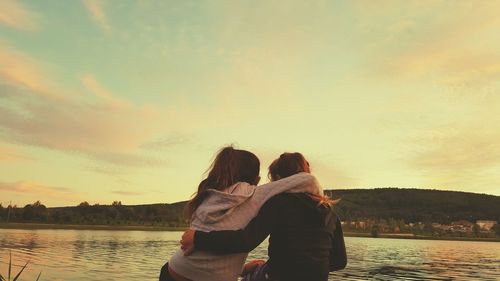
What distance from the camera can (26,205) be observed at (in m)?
161

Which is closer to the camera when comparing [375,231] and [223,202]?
[223,202]

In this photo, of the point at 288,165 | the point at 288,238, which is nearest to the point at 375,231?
the point at 288,165

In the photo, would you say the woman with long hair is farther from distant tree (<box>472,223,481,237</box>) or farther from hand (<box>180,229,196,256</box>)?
distant tree (<box>472,223,481,237</box>)

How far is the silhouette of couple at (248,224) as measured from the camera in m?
3.71

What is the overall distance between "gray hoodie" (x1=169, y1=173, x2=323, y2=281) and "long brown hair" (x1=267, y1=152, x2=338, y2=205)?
1.02 feet

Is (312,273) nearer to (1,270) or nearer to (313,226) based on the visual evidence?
(313,226)

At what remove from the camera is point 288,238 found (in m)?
3.83

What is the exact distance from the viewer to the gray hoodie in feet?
12.2

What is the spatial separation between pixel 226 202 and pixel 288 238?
0.57 m

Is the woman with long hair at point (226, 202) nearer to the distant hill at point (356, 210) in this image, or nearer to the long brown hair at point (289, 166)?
the long brown hair at point (289, 166)

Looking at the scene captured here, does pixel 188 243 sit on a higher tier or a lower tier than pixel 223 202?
lower

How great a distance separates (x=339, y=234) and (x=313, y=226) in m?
0.60

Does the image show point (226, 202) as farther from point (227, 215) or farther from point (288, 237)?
point (288, 237)

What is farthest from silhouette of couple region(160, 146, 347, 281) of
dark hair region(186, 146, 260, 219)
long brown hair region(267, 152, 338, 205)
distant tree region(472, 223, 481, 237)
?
distant tree region(472, 223, 481, 237)
